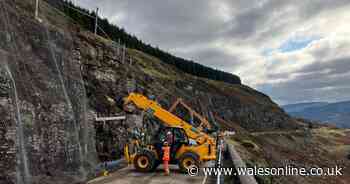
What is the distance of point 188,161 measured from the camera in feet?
44.5

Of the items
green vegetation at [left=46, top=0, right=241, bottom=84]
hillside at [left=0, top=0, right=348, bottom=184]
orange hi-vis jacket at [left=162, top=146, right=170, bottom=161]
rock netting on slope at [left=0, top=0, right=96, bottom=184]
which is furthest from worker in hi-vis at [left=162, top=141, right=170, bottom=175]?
green vegetation at [left=46, top=0, right=241, bottom=84]

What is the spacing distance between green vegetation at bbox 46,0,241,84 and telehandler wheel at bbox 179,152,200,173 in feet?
139

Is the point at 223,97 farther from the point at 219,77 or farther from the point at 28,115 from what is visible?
the point at 28,115

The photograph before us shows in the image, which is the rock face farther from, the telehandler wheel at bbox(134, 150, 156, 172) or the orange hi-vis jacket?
the orange hi-vis jacket

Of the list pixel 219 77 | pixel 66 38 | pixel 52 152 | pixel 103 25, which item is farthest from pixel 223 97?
pixel 52 152

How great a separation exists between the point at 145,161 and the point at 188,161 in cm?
216

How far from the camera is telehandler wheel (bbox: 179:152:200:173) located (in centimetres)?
1336

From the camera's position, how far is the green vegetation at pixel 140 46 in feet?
198

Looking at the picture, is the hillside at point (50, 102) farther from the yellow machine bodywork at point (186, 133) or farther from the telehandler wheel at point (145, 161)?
the yellow machine bodywork at point (186, 133)

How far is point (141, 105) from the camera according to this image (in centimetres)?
1500

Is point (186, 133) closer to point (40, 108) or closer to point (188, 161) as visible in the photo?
point (188, 161)

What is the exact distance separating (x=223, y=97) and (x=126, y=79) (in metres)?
70.7

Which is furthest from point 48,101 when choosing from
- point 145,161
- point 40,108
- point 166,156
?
point 166,156

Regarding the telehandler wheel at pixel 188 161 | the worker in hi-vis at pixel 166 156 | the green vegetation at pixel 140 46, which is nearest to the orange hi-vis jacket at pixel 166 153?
the worker in hi-vis at pixel 166 156
